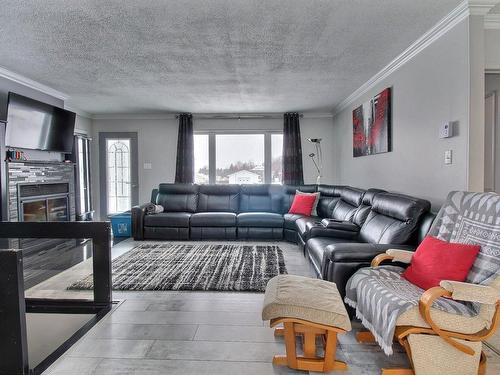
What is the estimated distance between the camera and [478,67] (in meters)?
2.44

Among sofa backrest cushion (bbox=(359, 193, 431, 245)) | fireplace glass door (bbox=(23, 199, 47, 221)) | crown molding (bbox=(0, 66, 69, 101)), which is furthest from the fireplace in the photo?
sofa backrest cushion (bbox=(359, 193, 431, 245))

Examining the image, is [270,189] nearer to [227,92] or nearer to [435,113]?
[227,92]

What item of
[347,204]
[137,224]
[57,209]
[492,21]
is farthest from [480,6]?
[57,209]

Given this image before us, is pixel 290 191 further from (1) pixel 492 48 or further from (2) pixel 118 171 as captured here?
Result: (2) pixel 118 171

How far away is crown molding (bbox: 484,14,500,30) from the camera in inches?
100

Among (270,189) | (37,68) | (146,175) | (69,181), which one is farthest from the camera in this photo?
(146,175)

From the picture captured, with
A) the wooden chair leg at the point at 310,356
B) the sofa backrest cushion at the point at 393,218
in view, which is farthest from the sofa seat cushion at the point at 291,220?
the wooden chair leg at the point at 310,356

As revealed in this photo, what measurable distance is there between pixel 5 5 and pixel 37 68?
5.41 feet

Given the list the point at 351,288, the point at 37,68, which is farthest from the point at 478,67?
the point at 37,68

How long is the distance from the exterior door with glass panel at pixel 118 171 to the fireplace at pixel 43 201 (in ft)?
5.09

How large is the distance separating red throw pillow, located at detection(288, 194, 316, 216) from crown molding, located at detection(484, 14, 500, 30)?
3.24 meters

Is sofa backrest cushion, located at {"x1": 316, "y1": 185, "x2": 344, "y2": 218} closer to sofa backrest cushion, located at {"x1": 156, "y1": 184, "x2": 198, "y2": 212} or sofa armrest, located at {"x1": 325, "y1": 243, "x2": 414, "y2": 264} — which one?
sofa backrest cushion, located at {"x1": 156, "y1": 184, "x2": 198, "y2": 212}

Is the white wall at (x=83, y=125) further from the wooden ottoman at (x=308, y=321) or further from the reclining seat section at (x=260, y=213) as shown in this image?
the wooden ottoman at (x=308, y=321)

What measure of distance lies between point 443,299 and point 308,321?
748mm
